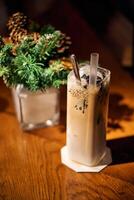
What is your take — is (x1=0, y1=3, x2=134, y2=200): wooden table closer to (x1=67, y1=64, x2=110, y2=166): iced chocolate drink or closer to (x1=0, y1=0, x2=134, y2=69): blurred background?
(x1=67, y1=64, x2=110, y2=166): iced chocolate drink

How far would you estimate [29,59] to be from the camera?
0.89 metres

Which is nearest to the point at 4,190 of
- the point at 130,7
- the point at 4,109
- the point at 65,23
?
the point at 4,109

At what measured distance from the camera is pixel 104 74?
2.83ft

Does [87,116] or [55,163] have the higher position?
[87,116]

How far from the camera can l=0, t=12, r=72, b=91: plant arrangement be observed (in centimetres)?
89

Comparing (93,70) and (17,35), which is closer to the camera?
(93,70)

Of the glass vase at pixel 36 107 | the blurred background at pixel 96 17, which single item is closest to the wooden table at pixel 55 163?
the glass vase at pixel 36 107

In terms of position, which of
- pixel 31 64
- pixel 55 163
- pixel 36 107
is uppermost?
pixel 31 64

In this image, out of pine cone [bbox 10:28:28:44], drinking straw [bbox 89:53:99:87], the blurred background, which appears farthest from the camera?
the blurred background

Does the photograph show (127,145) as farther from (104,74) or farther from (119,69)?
(119,69)

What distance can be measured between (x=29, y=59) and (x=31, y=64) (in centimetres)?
1

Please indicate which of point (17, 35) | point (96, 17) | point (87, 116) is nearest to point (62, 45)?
point (17, 35)

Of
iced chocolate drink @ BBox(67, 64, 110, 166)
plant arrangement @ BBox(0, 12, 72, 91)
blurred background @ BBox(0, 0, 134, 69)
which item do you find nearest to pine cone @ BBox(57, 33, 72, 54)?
plant arrangement @ BBox(0, 12, 72, 91)

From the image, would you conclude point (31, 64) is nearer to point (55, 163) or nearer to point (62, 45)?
point (62, 45)
